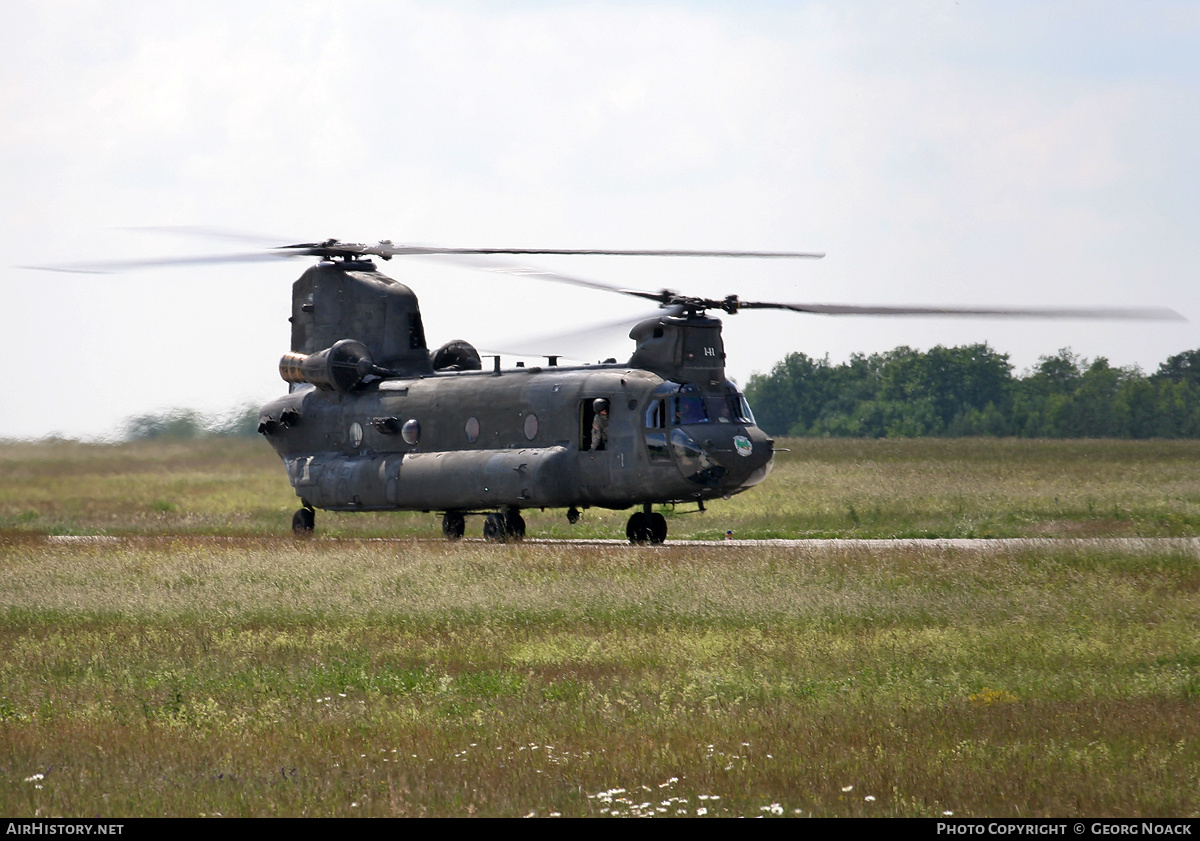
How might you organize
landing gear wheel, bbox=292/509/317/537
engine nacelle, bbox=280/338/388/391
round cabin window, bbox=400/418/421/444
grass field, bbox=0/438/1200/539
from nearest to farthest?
round cabin window, bbox=400/418/421/444, engine nacelle, bbox=280/338/388/391, landing gear wheel, bbox=292/509/317/537, grass field, bbox=0/438/1200/539

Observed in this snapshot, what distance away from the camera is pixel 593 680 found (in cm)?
1350

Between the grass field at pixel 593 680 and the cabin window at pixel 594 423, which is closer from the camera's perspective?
the grass field at pixel 593 680

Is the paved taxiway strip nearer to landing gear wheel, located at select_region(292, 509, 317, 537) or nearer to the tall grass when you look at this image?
the tall grass

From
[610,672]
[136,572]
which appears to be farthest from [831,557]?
[136,572]

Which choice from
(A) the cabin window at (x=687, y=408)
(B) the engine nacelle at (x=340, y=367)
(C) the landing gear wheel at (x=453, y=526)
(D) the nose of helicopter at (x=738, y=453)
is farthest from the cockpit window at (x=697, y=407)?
(B) the engine nacelle at (x=340, y=367)

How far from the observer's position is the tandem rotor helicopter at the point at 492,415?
26.3 meters

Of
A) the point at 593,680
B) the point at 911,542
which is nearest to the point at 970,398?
the point at 911,542

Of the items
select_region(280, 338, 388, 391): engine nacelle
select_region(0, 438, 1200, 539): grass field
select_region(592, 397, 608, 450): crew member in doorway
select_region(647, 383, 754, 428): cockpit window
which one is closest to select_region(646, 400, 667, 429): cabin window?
select_region(647, 383, 754, 428): cockpit window

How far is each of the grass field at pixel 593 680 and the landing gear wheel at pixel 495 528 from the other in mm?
1563

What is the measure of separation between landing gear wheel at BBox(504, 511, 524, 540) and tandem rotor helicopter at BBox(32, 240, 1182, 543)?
3cm

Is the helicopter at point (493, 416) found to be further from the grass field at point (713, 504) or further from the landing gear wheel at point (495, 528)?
the grass field at point (713, 504)

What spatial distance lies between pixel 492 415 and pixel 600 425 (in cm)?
290

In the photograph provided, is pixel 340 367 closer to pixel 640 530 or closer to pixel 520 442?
pixel 520 442

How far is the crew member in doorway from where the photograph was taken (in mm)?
26953
